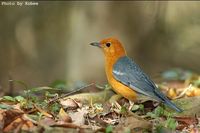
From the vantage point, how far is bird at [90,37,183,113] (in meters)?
7.51

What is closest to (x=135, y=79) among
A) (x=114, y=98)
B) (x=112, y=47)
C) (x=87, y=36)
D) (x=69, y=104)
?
(x=114, y=98)

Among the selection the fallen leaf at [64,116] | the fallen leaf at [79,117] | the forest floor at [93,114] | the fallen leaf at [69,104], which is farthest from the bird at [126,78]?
the fallen leaf at [64,116]

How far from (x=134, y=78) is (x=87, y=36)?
6.73 metres

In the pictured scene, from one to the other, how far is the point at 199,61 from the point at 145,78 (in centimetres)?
748

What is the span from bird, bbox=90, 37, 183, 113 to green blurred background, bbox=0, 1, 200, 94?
5.52 m

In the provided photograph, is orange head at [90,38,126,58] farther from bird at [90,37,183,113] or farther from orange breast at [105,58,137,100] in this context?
orange breast at [105,58,137,100]

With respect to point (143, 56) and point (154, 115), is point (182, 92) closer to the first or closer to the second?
point (154, 115)

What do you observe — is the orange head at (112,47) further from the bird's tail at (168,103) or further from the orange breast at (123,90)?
the bird's tail at (168,103)

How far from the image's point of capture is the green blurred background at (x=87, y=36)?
14.5m

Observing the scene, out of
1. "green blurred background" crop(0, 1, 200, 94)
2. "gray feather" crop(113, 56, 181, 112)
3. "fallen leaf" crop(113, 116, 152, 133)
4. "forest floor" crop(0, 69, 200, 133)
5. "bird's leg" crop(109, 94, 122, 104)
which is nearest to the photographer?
"forest floor" crop(0, 69, 200, 133)

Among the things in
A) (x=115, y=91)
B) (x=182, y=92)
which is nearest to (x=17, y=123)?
(x=115, y=91)

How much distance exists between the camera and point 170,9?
15.4m

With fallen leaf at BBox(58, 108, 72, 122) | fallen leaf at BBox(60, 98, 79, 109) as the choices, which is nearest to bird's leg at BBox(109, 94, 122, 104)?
fallen leaf at BBox(60, 98, 79, 109)

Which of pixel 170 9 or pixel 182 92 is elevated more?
pixel 170 9
